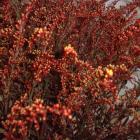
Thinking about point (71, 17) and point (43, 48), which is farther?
point (71, 17)

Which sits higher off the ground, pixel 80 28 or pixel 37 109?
pixel 80 28

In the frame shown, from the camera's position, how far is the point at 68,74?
2148 mm

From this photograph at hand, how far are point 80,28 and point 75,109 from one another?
1171 millimetres

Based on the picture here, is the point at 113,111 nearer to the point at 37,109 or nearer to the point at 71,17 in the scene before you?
the point at 37,109

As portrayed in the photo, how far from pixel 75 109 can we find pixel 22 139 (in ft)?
1.25

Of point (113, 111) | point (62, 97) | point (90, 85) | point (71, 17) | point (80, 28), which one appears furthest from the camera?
point (80, 28)

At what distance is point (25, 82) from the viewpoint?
239 centimetres

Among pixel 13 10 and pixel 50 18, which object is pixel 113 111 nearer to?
pixel 50 18

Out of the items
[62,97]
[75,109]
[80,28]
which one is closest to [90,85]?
[75,109]

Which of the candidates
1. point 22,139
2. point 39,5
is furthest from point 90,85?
point 39,5

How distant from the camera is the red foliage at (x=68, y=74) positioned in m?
1.92

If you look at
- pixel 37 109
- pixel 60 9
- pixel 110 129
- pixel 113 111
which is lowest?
pixel 110 129

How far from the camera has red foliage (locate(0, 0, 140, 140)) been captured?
192 centimetres

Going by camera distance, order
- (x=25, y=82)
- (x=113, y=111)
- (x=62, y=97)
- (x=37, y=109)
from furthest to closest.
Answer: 1. (x=25, y=82)
2. (x=62, y=97)
3. (x=113, y=111)
4. (x=37, y=109)
